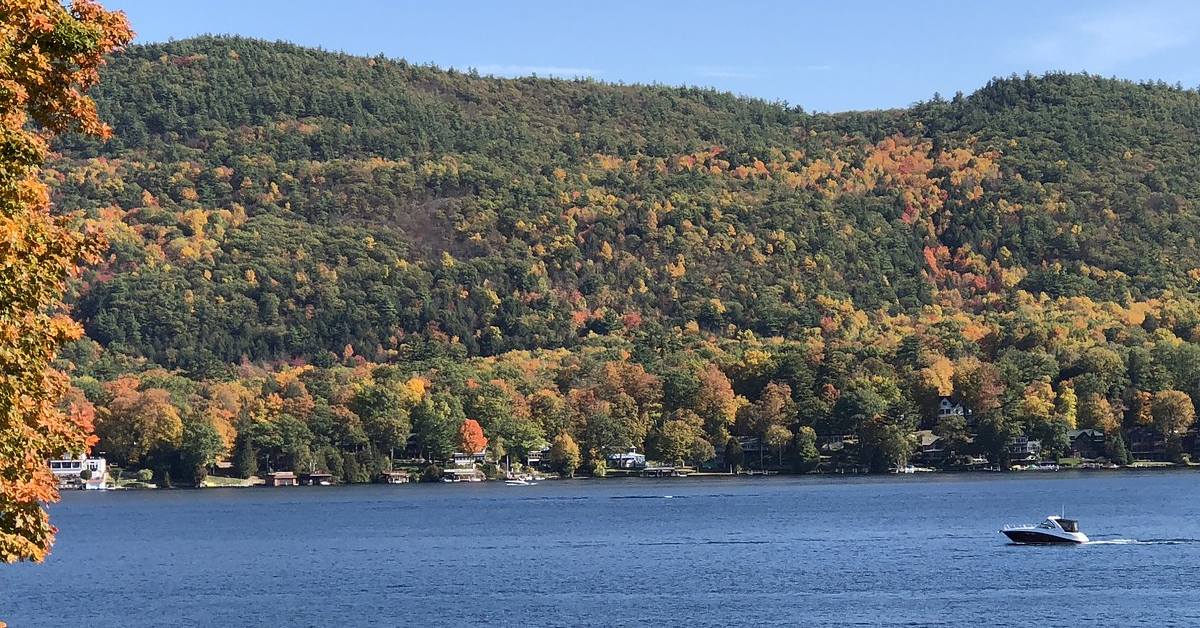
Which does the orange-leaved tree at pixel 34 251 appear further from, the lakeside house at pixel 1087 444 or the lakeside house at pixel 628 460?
the lakeside house at pixel 1087 444

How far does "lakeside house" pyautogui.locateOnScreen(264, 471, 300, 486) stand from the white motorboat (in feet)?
339

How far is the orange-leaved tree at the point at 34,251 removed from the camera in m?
21.4

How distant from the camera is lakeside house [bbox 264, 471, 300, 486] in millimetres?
178000

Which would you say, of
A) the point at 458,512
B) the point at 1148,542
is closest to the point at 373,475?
the point at 458,512

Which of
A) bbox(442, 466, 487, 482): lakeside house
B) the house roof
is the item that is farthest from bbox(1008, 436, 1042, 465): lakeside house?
bbox(442, 466, 487, 482): lakeside house

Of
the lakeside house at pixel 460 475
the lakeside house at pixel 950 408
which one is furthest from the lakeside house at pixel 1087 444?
the lakeside house at pixel 460 475

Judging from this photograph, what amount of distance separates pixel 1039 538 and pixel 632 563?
19.0 m

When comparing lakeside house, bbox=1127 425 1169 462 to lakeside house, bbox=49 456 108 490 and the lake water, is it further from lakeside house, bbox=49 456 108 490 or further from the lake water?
lakeside house, bbox=49 456 108 490

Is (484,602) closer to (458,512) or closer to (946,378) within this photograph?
(458,512)

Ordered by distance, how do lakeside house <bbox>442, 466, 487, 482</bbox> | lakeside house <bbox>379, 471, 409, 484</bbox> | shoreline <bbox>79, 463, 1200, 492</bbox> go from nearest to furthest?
shoreline <bbox>79, 463, 1200, 492</bbox>
lakeside house <bbox>379, 471, 409, 484</bbox>
lakeside house <bbox>442, 466, 487, 482</bbox>

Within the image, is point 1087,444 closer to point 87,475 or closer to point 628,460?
point 628,460

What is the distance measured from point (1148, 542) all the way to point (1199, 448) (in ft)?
313

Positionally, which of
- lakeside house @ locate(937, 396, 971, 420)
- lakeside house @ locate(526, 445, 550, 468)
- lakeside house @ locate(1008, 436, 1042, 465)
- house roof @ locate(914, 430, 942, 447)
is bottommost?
lakeside house @ locate(526, 445, 550, 468)

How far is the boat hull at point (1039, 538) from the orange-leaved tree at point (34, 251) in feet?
226
